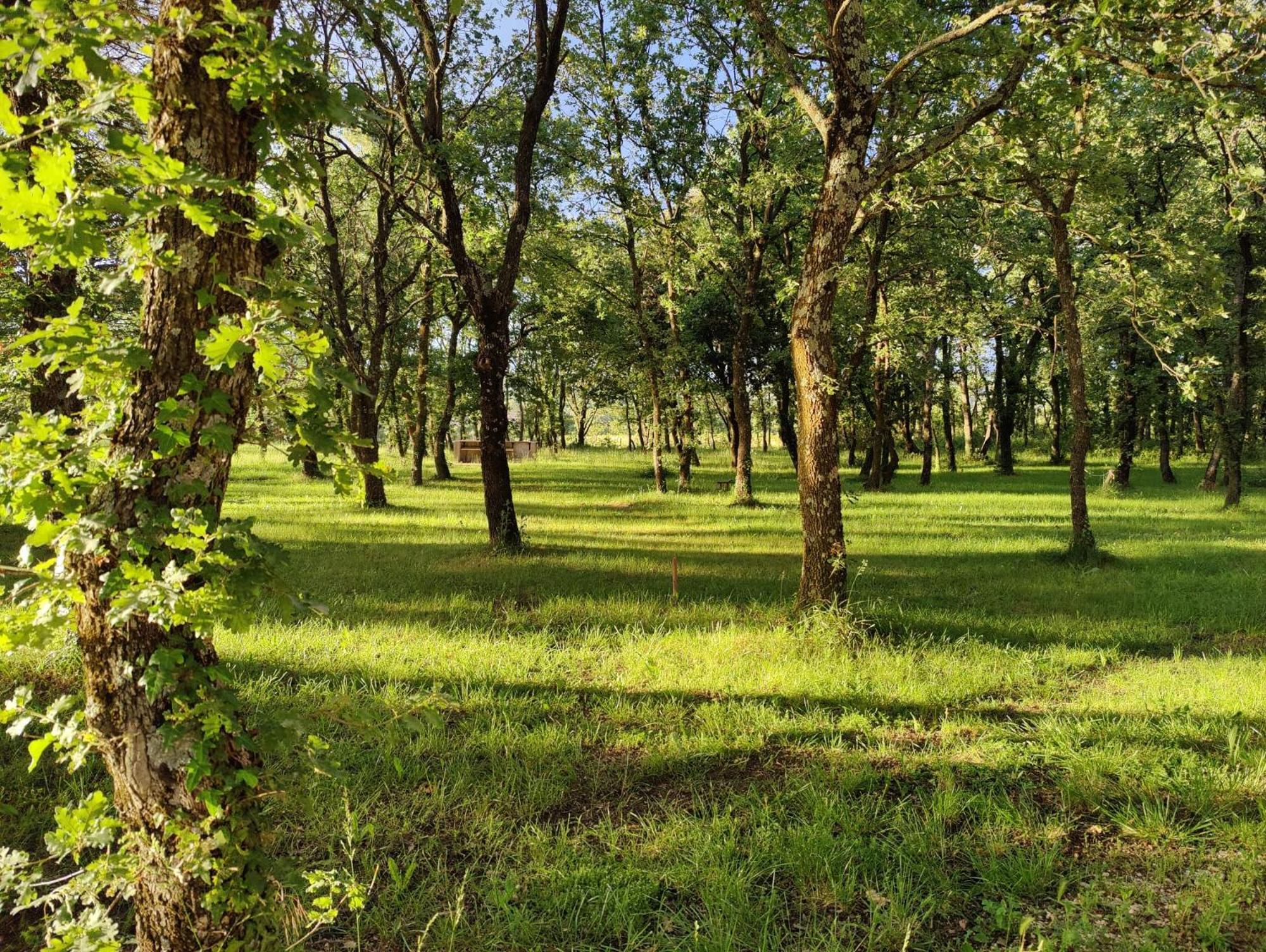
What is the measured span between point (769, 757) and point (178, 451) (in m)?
3.98

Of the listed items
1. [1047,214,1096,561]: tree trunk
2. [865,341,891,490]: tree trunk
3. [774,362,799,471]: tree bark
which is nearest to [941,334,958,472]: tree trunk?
[865,341,891,490]: tree trunk

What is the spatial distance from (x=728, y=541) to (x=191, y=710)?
1094 centimetres

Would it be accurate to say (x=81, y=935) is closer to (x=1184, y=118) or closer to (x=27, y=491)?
(x=27, y=491)

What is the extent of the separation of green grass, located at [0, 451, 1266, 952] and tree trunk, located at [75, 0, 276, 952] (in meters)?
0.30

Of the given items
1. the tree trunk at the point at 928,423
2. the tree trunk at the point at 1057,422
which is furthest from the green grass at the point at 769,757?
the tree trunk at the point at 1057,422

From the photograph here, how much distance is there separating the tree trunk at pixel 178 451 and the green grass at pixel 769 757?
30cm

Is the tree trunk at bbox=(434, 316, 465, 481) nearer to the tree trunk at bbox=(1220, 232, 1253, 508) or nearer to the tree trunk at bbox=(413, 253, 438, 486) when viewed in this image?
the tree trunk at bbox=(413, 253, 438, 486)

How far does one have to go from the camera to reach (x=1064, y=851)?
354 cm

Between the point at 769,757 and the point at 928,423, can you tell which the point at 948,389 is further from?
the point at 769,757

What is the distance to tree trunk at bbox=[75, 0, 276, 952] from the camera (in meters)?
1.91

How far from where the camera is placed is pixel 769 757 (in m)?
4.59

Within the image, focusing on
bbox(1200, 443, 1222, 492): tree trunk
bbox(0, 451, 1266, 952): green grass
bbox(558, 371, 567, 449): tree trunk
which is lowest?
bbox(0, 451, 1266, 952): green grass

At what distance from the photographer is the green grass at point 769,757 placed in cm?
310

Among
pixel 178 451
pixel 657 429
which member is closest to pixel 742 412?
pixel 657 429
